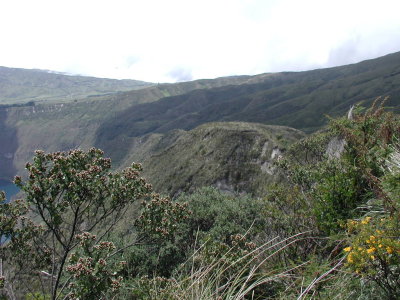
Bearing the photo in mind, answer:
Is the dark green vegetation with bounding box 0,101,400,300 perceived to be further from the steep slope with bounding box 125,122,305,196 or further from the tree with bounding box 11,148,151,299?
the steep slope with bounding box 125,122,305,196

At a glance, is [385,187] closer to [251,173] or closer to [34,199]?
[34,199]

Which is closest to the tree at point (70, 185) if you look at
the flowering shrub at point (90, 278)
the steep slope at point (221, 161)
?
the flowering shrub at point (90, 278)

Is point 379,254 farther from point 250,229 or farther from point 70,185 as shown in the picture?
point 70,185

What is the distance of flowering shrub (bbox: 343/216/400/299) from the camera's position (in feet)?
11.1

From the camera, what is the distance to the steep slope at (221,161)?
60750mm

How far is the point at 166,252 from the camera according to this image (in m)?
15.0

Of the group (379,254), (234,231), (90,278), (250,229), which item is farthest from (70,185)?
(234,231)

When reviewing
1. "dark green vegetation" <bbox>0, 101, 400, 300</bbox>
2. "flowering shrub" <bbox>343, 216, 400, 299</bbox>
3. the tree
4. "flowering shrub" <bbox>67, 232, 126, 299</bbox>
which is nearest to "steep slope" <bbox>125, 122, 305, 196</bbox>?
"dark green vegetation" <bbox>0, 101, 400, 300</bbox>

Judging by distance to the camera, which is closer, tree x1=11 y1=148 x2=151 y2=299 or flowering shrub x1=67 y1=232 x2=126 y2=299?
flowering shrub x1=67 y1=232 x2=126 y2=299

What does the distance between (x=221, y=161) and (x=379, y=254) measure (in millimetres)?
62362

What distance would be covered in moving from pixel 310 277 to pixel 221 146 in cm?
6533

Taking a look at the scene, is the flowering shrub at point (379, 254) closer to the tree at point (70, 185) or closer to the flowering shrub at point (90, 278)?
the flowering shrub at point (90, 278)

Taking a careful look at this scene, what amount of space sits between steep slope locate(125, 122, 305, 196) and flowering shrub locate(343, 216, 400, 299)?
1940 inches

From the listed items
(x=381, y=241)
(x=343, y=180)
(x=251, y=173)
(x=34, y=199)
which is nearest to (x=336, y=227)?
(x=343, y=180)
